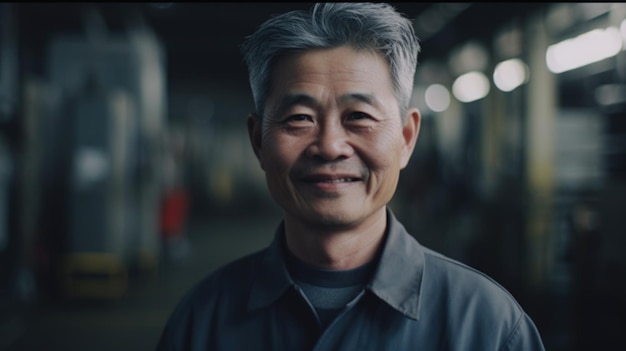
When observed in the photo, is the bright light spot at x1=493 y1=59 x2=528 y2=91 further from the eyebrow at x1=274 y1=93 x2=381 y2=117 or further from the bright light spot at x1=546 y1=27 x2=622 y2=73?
the eyebrow at x1=274 y1=93 x2=381 y2=117

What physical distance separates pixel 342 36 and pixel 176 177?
8.83 metres

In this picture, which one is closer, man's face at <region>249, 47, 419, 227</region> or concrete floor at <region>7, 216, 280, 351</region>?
man's face at <region>249, 47, 419, 227</region>

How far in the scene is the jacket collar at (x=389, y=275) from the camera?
1.11 m

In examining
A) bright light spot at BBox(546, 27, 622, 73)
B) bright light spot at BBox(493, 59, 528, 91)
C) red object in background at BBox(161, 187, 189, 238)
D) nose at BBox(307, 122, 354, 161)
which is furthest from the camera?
red object in background at BBox(161, 187, 189, 238)

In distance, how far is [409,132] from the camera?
1217mm

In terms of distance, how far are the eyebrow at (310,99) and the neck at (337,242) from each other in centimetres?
21

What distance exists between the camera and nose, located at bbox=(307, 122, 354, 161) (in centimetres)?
105

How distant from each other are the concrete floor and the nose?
Answer: 3.71 metres

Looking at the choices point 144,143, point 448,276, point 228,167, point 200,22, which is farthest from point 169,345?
point 228,167

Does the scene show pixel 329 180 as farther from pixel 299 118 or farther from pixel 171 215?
pixel 171 215

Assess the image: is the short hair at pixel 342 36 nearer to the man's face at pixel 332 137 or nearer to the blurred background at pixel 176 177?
the man's face at pixel 332 137

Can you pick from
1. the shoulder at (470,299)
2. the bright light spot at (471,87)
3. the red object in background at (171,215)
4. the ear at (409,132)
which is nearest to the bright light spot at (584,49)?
the bright light spot at (471,87)

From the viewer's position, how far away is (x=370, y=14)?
1.12 m

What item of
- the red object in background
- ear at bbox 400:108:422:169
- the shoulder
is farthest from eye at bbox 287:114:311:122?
the red object in background
